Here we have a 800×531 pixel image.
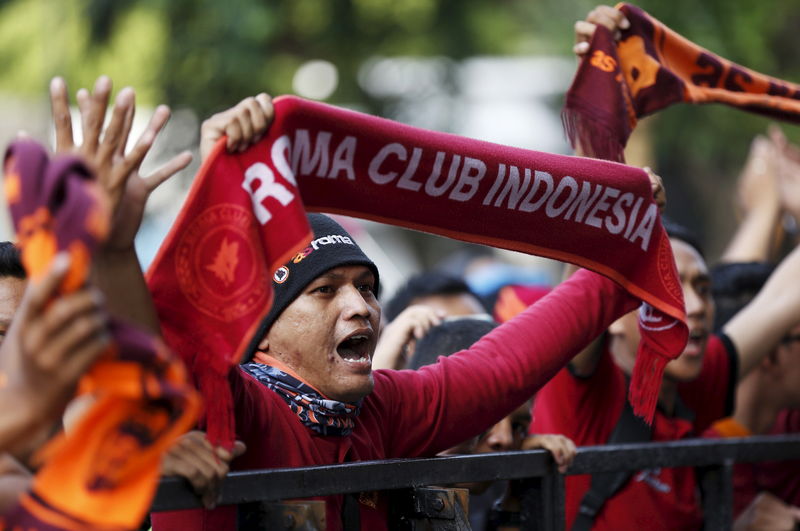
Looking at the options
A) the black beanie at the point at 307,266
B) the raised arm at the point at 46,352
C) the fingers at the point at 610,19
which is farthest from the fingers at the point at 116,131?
the fingers at the point at 610,19

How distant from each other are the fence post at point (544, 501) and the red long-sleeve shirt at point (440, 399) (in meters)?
0.18

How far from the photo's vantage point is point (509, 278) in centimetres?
893

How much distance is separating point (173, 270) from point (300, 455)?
57 cm

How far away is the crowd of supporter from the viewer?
5.88ft

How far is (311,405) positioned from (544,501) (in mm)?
646

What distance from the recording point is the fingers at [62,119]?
74.6 inches

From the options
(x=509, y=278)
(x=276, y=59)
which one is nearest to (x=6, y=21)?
(x=276, y=59)

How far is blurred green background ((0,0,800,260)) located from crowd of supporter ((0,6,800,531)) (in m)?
6.22

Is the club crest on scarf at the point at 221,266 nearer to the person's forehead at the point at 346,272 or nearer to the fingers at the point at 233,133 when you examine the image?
the fingers at the point at 233,133

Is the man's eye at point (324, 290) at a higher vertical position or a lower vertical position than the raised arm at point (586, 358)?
higher

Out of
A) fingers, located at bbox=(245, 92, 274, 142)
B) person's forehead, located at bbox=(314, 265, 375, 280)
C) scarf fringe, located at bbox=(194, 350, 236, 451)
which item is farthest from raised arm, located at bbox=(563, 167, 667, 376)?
scarf fringe, located at bbox=(194, 350, 236, 451)

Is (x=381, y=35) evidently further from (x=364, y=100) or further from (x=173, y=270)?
(x=173, y=270)

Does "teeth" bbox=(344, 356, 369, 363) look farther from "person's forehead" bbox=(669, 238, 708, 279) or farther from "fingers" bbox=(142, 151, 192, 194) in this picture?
"person's forehead" bbox=(669, 238, 708, 279)

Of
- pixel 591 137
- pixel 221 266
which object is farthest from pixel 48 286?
pixel 591 137
